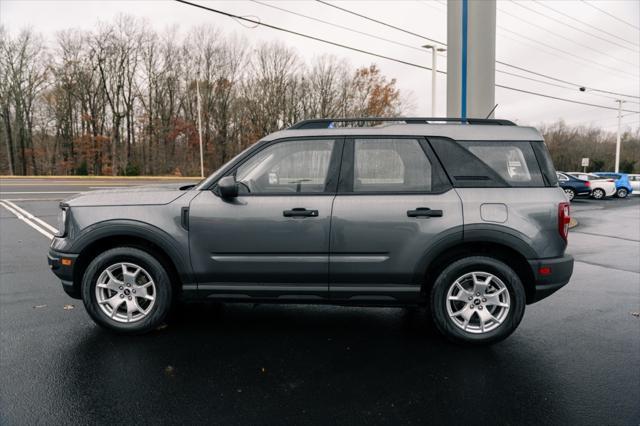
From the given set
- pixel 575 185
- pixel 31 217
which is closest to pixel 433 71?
pixel 575 185

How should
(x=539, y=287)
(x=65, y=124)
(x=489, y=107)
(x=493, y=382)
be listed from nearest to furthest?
(x=493, y=382), (x=539, y=287), (x=489, y=107), (x=65, y=124)

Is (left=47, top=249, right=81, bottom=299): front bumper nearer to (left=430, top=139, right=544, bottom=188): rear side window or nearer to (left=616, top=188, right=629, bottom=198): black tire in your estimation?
(left=430, top=139, right=544, bottom=188): rear side window

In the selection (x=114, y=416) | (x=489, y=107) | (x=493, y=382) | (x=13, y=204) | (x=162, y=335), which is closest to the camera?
(x=114, y=416)

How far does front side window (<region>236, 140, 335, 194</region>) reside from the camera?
393 cm

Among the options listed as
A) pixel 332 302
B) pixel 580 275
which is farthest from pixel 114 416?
pixel 580 275

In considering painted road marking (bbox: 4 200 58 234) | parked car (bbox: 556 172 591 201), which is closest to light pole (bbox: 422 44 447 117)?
parked car (bbox: 556 172 591 201)

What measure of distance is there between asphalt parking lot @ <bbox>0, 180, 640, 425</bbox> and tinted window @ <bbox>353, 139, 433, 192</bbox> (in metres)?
1.41

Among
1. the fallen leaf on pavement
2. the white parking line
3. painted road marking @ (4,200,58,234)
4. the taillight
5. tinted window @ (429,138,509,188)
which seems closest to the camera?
the fallen leaf on pavement

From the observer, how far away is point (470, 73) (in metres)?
9.23

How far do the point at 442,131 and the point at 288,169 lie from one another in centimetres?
145

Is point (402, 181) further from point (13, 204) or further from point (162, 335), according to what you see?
point (13, 204)

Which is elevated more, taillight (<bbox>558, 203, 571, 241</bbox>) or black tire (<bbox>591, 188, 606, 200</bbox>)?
taillight (<bbox>558, 203, 571, 241</bbox>)

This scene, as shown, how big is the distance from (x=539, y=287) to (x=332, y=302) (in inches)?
71.8

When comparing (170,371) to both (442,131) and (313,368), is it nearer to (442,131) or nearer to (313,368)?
(313,368)
